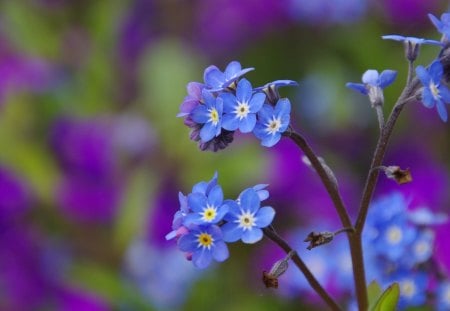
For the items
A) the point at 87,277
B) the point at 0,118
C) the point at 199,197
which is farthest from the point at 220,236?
the point at 0,118

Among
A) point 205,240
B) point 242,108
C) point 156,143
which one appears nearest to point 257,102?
point 242,108

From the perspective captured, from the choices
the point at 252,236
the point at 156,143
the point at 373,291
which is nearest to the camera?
the point at 252,236

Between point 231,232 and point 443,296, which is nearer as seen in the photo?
point 231,232

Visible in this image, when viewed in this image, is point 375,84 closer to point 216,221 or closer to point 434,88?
point 434,88

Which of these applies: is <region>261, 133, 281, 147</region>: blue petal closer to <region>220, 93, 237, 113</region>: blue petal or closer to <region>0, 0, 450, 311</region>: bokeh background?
<region>220, 93, 237, 113</region>: blue petal

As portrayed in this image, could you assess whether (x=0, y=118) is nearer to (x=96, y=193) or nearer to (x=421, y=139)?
(x=96, y=193)
